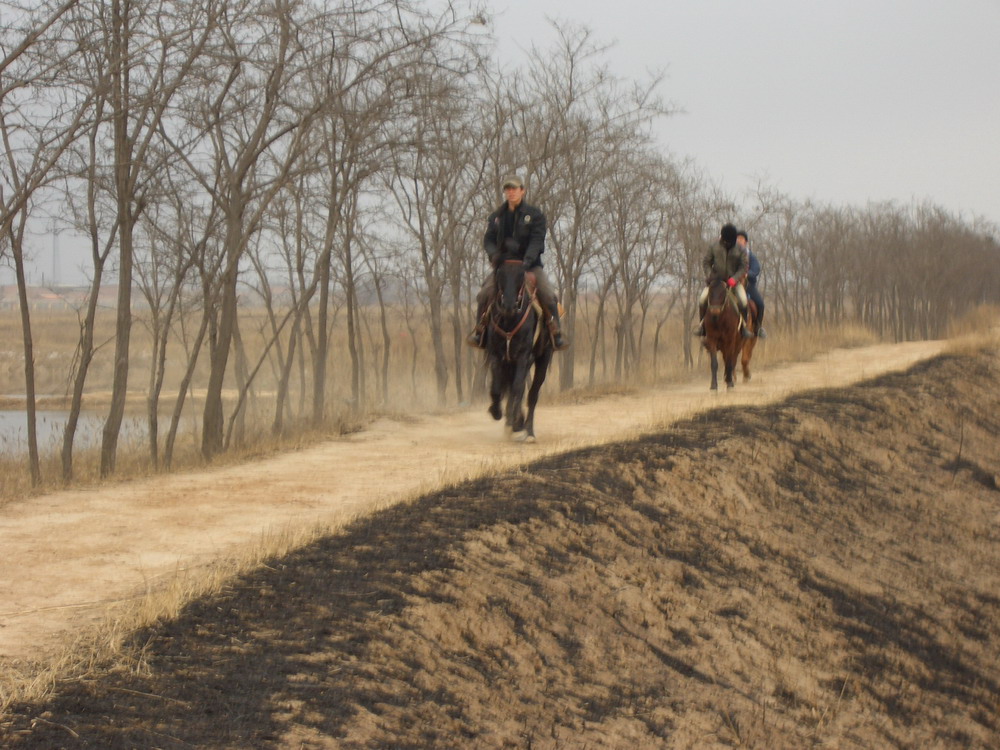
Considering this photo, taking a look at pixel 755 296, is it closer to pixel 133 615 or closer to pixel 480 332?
pixel 480 332

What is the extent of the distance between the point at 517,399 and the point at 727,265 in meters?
5.99

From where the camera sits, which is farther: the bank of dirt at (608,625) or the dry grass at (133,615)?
the bank of dirt at (608,625)

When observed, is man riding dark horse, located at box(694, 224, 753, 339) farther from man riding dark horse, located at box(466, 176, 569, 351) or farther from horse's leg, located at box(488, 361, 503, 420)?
man riding dark horse, located at box(466, 176, 569, 351)

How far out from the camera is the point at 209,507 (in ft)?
30.6

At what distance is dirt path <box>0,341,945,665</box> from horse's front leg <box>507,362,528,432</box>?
273 mm

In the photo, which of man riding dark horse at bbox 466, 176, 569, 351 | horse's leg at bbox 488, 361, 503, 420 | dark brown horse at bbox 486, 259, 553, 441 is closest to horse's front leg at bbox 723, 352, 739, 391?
horse's leg at bbox 488, 361, 503, 420

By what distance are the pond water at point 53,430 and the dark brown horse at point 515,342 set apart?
40.7ft

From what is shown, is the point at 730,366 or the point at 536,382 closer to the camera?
the point at 536,382

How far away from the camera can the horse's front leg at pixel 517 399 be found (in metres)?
12.5

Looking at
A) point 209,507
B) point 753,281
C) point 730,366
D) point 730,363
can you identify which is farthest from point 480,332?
point 753,281

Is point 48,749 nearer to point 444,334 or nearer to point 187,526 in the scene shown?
point 187,526

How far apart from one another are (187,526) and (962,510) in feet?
35.0

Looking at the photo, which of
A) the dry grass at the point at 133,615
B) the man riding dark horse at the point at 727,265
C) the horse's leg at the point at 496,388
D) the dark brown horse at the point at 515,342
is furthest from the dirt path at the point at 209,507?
the man riding dark horse at the point at 727,265

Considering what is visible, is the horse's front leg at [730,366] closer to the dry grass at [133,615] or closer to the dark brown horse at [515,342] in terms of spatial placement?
the dark brown horse at [515,342]
